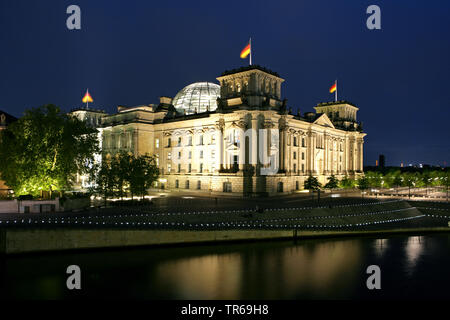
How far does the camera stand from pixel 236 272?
1056 inches

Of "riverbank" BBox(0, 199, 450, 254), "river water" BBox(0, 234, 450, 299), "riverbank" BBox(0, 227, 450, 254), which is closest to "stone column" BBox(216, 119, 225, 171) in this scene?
"riverbank" BBox(0, 199, 450, 254)

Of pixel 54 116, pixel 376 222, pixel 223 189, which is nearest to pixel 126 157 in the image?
pixel 54 116

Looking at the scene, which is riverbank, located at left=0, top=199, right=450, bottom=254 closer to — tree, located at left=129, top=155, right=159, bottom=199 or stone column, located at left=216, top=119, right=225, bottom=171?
tree, located at left=129, top=155, right=159, bottom=199

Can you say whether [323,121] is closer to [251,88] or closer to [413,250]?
[251,88]

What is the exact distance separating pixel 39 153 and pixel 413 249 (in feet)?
157

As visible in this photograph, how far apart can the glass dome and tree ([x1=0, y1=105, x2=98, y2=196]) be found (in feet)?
151

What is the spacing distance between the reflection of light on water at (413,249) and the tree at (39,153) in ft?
146

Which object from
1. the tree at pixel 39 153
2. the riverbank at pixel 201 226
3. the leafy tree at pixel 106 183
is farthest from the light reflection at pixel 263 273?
the tree at pixel 39 153

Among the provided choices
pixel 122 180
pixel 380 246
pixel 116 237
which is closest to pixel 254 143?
pixel 122 180

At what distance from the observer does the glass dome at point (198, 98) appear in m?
89.9

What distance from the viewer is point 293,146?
75188mm

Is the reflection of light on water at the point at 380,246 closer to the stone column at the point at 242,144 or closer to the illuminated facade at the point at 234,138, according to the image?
the illuminated facade at the point at 234,138
